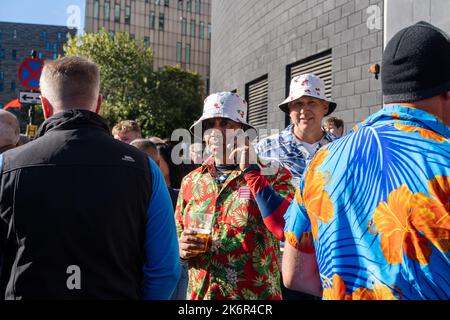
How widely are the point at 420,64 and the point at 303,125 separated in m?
2.71

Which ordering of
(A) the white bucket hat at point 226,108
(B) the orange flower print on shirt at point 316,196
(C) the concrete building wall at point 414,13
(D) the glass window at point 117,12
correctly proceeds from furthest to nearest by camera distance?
(D) the glass window at point 117,12
(C) the concrete building wall at point 414,13
(A) the white bucket hat at point 226,108
(B) the orange flower print on shirt at point 316,196

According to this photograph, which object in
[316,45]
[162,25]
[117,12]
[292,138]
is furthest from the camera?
[162,25]

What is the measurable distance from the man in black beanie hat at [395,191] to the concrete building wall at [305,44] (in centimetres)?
582

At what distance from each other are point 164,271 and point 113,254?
31cm

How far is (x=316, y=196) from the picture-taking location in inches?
64.1

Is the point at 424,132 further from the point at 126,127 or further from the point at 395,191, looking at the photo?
the point at 126,127

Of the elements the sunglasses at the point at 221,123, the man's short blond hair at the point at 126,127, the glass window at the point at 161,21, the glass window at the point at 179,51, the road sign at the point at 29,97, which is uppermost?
the glass window at the point at 161,21

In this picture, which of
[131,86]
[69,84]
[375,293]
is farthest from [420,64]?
[131,86]

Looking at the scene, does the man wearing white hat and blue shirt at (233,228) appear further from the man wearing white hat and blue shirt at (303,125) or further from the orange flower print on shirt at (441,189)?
the orange flower print on shirt at (441,189)

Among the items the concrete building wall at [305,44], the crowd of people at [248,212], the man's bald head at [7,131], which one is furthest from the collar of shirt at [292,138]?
the concrete building wall at [305,44]

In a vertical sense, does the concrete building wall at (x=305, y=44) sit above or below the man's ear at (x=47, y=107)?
above

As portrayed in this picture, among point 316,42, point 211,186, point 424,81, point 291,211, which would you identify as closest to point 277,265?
point 211,186

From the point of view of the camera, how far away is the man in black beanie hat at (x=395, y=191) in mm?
1359
